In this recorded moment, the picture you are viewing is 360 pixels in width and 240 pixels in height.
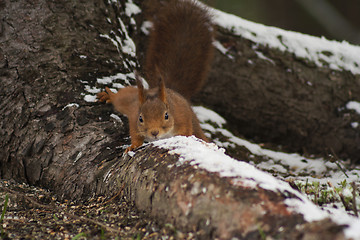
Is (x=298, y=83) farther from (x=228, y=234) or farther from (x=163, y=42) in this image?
(x=228, y=234)

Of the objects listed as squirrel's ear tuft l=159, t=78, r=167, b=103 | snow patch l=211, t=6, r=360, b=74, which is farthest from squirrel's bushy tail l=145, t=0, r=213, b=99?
snow patch l=211, t=6, r=360, b=74

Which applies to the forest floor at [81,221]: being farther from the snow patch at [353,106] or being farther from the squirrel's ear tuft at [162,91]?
the snow patch at [353,106]

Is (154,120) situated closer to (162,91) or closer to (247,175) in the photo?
(162,91)

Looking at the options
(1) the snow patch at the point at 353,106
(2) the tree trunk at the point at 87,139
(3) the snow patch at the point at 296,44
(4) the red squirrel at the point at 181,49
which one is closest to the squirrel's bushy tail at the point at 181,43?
(4) the red squirrel at the point at 181,49

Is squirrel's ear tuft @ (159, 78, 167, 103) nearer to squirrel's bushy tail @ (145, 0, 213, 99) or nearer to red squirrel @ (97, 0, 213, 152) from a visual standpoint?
red squirrel @ (97, 0, 213, 152)

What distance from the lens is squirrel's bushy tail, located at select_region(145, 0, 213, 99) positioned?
8.20 feet

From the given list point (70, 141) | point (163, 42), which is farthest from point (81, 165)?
point (163, 42)

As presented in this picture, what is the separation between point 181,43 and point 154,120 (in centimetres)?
86

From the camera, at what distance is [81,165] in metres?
1.71

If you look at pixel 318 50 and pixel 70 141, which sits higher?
pixel 318 50

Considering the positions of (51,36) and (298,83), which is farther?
(298,83)

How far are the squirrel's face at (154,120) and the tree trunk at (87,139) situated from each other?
15cm

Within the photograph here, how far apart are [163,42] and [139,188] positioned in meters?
1.48

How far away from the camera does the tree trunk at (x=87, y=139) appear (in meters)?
0.97
